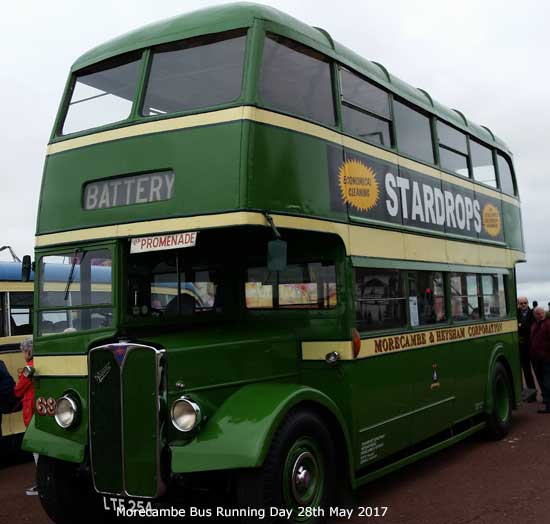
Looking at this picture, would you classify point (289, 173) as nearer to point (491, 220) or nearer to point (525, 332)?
point (491, 220)

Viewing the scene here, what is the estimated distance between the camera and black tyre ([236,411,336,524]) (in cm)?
496

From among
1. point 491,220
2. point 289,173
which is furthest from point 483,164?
point 289,173

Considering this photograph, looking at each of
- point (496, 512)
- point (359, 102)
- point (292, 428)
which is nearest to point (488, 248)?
point (359, 102)

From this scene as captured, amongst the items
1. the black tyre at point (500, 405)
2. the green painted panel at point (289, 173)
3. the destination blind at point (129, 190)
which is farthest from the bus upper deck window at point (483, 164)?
the destination blind at point (129, 190)

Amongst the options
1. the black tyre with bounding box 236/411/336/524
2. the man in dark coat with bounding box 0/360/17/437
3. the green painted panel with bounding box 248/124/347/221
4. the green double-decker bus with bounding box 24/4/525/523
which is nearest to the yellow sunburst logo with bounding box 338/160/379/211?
the green double-decker bus with bounding box 24/4/525/523

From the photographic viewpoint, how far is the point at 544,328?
1152 centimetres

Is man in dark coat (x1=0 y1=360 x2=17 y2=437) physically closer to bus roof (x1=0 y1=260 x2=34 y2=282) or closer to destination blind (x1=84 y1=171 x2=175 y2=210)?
bus roof (x1=0 y1=260 x2=34 y2=282)

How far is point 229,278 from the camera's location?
6.84 m

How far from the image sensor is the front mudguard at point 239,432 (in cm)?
483

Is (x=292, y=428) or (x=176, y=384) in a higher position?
(x=176, y=384)

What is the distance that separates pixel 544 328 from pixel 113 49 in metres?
8.33

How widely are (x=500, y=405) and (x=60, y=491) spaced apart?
6.40 metres

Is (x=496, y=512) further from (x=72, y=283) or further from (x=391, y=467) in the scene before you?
(x=72, y=283)

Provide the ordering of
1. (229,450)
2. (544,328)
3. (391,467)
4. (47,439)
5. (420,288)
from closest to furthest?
(229,450) → (47,439) → (391,467) → (420,288) → (544,328)
